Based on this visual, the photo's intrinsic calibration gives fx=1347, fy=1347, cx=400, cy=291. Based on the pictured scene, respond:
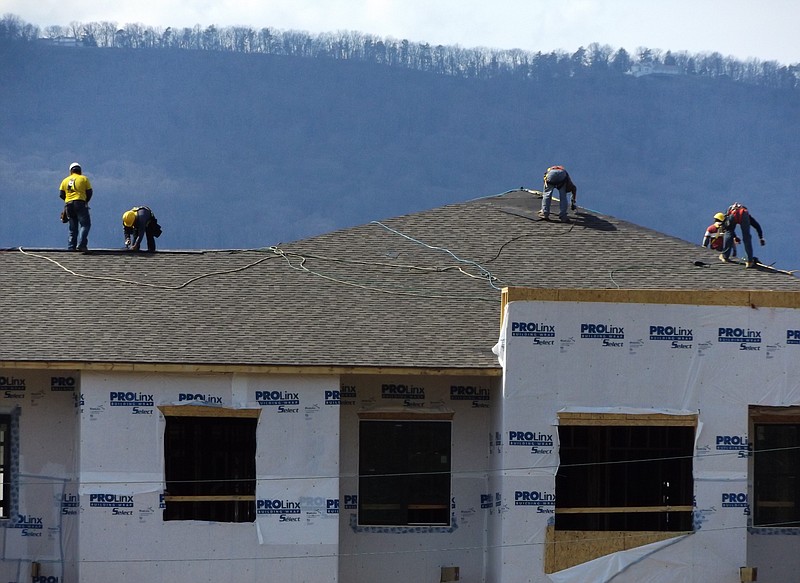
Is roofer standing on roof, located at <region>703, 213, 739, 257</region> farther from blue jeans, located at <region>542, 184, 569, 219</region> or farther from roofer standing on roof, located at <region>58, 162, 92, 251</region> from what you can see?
roofer standing on roof, located at <region>58, 162, 92, 251</region>

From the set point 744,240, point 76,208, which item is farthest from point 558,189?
point 76,208

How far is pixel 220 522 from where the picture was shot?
65.8 feet

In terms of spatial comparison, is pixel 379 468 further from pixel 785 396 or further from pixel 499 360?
pixel 785 396

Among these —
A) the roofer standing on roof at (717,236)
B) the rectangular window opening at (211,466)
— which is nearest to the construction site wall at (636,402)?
the rectangular window opening at (211,466)

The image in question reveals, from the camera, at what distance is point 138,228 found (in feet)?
86.2

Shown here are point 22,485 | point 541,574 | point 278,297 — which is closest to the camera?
point 541,574

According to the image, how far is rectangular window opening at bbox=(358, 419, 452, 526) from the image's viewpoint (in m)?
21.2

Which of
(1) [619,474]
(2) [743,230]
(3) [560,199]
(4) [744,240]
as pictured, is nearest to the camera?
(1) [619,474]

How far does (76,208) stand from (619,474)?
1208 cm

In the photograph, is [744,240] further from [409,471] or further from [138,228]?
[138,228]

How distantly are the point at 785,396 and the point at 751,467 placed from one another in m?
1.82

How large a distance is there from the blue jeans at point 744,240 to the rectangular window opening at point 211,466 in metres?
9.81

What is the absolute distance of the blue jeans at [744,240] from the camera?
24.5 meters

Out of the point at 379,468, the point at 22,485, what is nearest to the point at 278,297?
the point at 379,468
